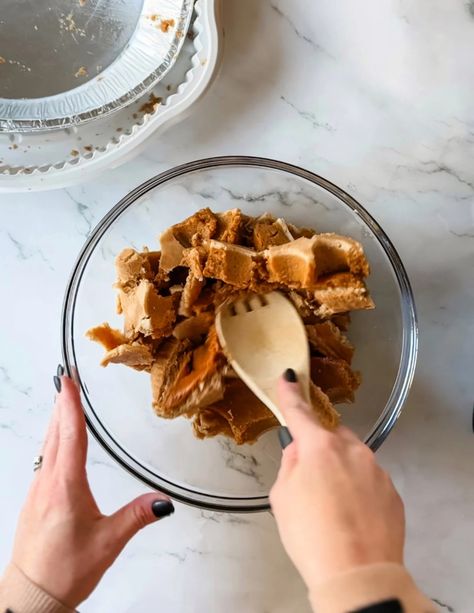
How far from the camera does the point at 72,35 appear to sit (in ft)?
3.74

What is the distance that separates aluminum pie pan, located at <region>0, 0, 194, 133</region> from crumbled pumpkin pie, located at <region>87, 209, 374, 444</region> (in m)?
0.34

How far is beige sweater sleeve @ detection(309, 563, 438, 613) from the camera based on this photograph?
2.17 feet

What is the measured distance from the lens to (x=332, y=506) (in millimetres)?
700

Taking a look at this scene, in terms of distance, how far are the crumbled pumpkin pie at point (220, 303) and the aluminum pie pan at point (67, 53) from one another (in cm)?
34

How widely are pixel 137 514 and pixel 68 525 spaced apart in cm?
9

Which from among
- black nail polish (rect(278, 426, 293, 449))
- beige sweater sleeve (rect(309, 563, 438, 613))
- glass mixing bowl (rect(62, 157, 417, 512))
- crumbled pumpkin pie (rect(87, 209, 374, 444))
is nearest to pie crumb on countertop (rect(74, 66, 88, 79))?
glass mixing bowl (rect(62, 157, 417, 512))

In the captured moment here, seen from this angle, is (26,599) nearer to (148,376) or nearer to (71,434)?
(71,434)

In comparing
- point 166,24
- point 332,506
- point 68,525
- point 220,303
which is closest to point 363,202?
point 220,303

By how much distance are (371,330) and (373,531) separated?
1.27 feet

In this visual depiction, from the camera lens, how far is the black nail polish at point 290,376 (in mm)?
851

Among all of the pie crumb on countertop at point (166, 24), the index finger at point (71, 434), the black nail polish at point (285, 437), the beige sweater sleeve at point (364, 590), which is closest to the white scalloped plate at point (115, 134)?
the pie crumb on countertop at point (166, 24)

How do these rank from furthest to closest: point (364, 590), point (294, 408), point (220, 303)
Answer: point (220, 303)
point (294, 408)
point (364, 590)

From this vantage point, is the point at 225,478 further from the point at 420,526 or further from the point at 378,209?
the point at 378,209

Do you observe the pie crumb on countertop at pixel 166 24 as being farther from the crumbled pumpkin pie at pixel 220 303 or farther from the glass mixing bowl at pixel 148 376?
the crumbled pumpkin pie at pixel 220 303
